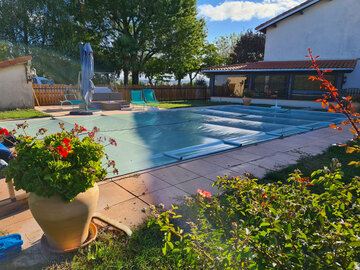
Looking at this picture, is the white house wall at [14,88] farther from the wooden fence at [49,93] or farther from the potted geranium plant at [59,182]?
the potted geranium plant at [59,182]

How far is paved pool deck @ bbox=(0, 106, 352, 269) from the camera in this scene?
7.34 ft

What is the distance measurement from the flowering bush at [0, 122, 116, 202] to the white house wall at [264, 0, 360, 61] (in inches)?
762

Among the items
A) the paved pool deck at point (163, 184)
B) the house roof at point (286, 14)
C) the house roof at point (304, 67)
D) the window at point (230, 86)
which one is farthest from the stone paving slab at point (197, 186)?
the house roof at point (286, 14)

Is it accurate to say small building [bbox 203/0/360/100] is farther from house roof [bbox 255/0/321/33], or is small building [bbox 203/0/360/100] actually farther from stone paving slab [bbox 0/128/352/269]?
stone paving slab [bbox 0/128/352/269]

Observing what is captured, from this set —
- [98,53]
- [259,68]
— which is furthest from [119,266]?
[98,53]

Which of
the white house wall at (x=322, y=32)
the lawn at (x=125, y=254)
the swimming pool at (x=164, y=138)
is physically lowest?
the lawn at (x=125, y=254)

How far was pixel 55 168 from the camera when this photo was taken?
176cm

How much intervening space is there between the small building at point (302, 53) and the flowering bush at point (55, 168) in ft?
52.4

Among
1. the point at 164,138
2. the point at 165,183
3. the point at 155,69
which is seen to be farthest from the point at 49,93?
the point at 155,69

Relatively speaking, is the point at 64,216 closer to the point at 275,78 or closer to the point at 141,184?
the point at 141,184

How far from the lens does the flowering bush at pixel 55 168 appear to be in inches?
68.4

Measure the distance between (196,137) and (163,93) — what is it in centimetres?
1351

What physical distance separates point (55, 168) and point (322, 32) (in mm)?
20108

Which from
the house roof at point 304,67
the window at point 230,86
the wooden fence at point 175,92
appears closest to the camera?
the house roof at point 304,67
